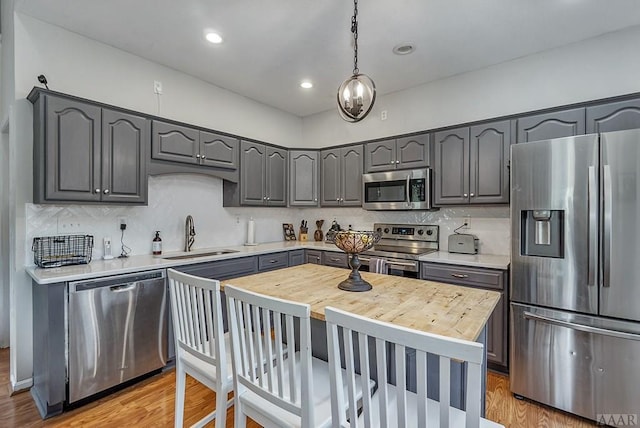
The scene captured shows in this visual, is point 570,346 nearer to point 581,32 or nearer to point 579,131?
point 579,131

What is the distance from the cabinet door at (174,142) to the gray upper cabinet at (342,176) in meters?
1.73

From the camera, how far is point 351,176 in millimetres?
3979

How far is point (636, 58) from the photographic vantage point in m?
2.53

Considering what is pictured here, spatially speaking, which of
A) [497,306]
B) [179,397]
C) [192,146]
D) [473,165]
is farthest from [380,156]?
[179,397]

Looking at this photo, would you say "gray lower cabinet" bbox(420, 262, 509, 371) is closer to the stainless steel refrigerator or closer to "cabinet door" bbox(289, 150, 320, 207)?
the stainless steel refrigerator

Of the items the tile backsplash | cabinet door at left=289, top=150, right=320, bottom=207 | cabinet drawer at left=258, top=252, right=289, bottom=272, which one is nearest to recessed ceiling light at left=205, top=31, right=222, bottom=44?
the tile backsplash

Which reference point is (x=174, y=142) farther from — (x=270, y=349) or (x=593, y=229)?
(x=593, y=229)

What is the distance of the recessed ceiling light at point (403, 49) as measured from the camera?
9.09ft

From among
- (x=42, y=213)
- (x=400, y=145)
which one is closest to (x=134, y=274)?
(x=42, y=213)

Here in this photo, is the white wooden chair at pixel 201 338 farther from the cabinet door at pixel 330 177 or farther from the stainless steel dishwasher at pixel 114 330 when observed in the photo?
the cabinet door at pixel 330 177

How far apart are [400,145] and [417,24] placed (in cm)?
131

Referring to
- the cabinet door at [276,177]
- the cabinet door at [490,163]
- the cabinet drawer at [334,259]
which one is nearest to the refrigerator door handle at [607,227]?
the cabinet door at [490,163]

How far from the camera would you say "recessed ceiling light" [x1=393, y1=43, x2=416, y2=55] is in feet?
9.09

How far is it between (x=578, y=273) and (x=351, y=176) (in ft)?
8.21
